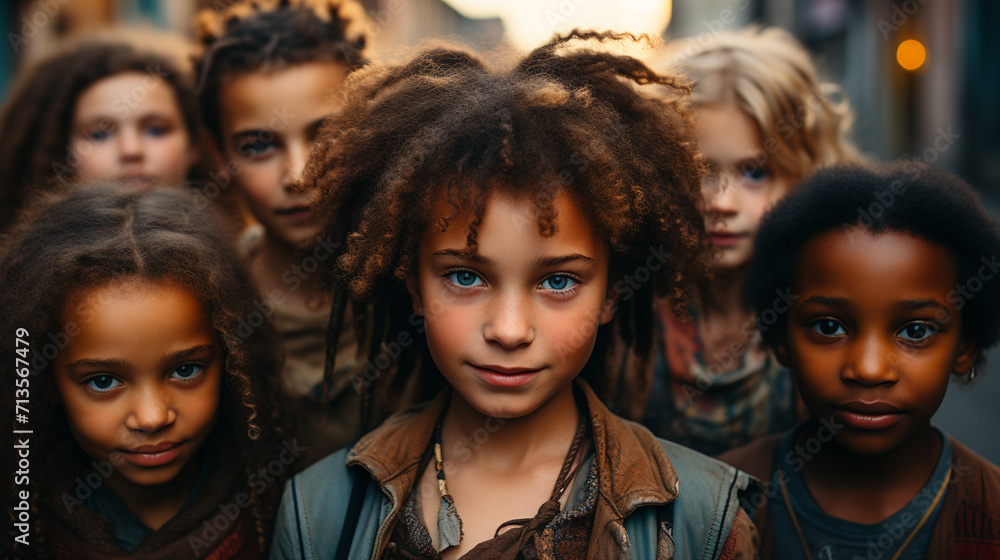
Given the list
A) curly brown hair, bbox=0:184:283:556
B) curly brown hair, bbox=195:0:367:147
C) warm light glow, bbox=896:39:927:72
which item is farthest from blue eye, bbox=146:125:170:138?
warm light glow, bbox=896:39:927:72

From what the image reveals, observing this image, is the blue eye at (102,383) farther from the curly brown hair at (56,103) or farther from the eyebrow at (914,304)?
the eyebrow at (914,304)

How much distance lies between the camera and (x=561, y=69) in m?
2.20

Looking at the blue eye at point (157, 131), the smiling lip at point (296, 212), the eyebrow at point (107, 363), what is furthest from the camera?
the blue eye at point (157, 131)

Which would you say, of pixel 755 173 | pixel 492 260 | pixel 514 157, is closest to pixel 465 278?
pixel 492 260

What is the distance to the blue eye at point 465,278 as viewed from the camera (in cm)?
199

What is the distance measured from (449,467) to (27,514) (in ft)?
4.17

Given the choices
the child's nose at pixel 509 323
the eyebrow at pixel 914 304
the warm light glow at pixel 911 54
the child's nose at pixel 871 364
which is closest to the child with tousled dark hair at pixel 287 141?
the child's nose at pixel 509 323

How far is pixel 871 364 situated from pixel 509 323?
3.38 feet

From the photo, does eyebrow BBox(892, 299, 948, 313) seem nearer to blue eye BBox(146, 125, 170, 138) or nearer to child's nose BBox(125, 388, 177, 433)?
child's nose BBox(125, 388, 177, 433)

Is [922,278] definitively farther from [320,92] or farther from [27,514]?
[27,514]

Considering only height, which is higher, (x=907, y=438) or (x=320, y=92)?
(x=320, y=92)

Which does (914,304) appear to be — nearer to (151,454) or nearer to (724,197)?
(724,197)

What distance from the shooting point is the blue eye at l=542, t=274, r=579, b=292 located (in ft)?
6.51

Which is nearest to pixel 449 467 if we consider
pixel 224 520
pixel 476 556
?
pixel 476 556
